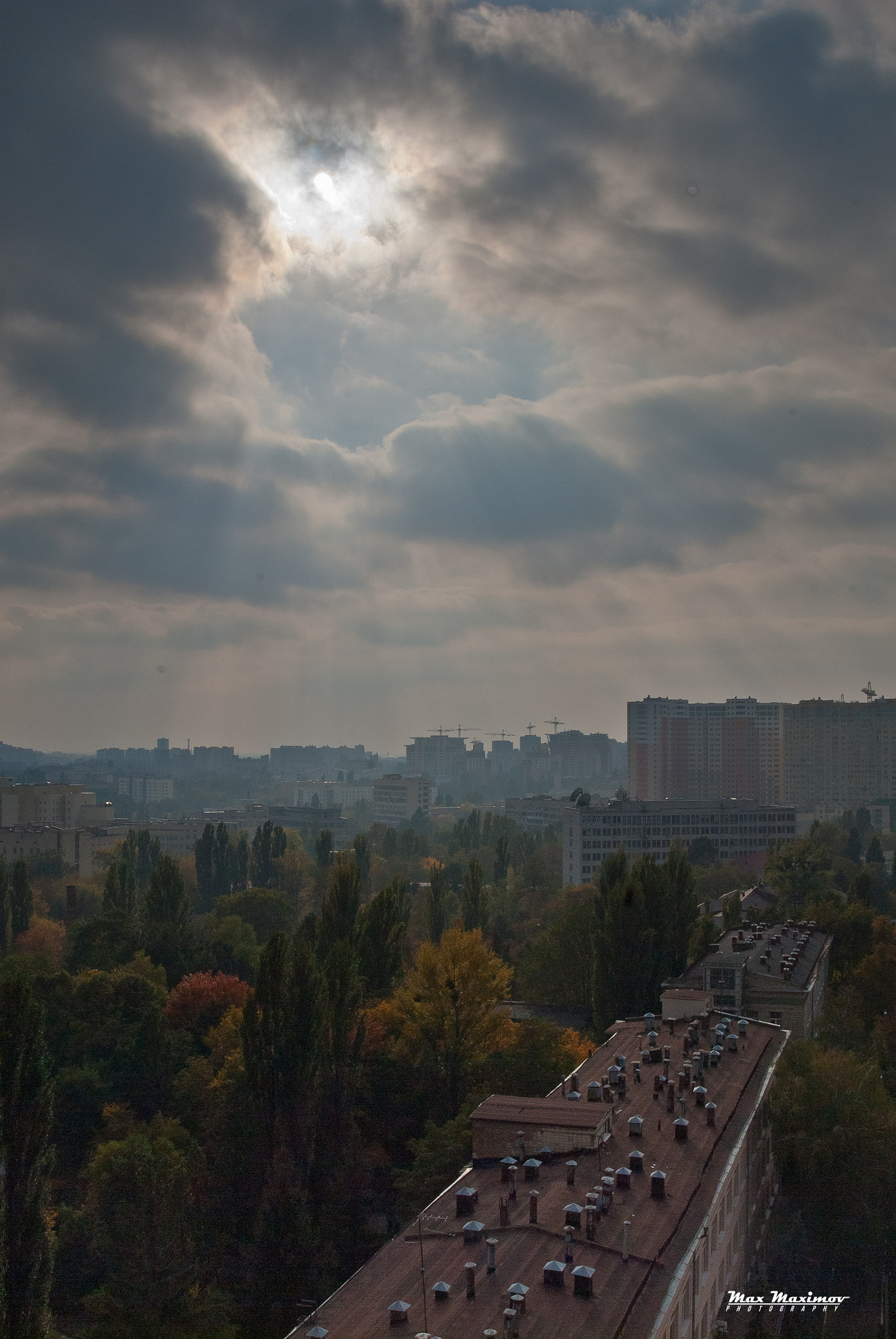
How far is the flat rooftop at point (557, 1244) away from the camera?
13.1 m

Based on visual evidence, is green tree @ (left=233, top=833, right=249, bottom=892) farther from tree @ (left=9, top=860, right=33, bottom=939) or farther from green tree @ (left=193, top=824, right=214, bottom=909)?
tree @ (left=9, top=860, right=33, bottom=939)

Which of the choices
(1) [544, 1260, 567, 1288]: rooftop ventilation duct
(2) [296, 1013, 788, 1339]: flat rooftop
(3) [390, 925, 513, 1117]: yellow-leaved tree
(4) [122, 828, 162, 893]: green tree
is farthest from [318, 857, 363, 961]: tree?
(4) [122, 828, 162, 893]: green tree

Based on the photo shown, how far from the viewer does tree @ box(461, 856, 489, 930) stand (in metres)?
53.1

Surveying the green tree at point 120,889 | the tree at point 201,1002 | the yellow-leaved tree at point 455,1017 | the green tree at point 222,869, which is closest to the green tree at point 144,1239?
the yellow-leaved tree at point 455,1017

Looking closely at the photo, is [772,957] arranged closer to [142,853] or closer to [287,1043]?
[287,1043]

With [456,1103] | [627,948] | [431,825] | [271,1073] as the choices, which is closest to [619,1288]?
[271,1073]

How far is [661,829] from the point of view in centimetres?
8838

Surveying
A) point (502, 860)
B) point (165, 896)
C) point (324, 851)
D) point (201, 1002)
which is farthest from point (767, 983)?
point (324, 851)

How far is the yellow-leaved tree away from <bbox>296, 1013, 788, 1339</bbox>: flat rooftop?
28.1 feet

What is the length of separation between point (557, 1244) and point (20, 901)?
49.9 m

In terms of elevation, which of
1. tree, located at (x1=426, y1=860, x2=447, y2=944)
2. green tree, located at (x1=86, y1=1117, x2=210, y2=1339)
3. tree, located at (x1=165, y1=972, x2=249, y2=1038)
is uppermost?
tree, located at (x1=426, y1=860, x2=447, y2=944)

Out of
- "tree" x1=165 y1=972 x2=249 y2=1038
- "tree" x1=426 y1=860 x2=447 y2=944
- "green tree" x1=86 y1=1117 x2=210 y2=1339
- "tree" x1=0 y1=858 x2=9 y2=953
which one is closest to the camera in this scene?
"green tree" x1=86 y1=1117 x2=210 y2=1339

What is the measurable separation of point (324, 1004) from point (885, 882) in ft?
186

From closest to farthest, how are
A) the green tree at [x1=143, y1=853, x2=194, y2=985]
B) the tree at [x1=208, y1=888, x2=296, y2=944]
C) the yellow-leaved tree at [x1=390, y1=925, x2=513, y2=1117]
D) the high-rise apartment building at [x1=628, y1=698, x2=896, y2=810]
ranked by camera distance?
1. the yellow-leaved tree at [x1=390, y1=925, x2=513, y2=1117]
2. the green tree at [x1=143, y1=853, x2=194, y2=985]
3. the tree at [x1=208, y1=888, x2=296, y2=944]
4. the high-rise apartment building at [x1=628, y1=698, x2=896, y2=810]
